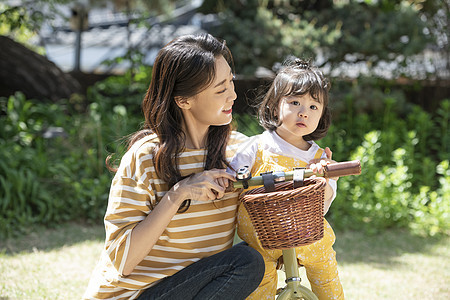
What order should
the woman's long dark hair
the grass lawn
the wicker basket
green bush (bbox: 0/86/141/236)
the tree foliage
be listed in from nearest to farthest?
the wicker basket → the woman's long dark hair → the grass lawn → green bush (bbox: 0/86/141/236) → the tree foliage

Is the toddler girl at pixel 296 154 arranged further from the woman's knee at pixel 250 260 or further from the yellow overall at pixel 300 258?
the woman's knee at pixel 250 260

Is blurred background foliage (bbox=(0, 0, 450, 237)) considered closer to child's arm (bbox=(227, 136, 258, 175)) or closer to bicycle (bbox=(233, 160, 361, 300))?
child's arm (bbox=(227, 136, 258, 175))

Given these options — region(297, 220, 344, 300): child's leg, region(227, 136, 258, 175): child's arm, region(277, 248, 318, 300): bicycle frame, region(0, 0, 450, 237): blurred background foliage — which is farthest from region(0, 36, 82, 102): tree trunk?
region(277, 248, 318, 300): bicycle frame

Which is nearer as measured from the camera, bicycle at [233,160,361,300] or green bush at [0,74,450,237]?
bicycle at [233,160,361,300]

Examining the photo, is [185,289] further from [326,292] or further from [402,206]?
[402,206]

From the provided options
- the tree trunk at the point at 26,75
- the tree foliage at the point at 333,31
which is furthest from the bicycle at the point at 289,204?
the tree trunk at the point at 26,75

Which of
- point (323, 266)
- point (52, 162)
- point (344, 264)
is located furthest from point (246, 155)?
point (52, 162)

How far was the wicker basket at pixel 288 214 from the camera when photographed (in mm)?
1800

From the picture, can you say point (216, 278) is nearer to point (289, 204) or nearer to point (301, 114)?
point (289, 204)

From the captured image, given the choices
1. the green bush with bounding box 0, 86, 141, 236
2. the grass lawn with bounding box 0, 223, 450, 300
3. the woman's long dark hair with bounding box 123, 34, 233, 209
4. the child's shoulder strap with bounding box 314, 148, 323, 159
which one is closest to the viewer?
the woman's long dark hair with bounding box 123, 34, 233, 209

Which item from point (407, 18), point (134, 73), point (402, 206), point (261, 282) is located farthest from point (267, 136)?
point (134, 73)

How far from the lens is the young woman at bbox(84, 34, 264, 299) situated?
1.86 meters

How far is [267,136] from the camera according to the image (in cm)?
239

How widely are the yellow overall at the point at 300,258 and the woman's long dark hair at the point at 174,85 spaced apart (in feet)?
1.42
